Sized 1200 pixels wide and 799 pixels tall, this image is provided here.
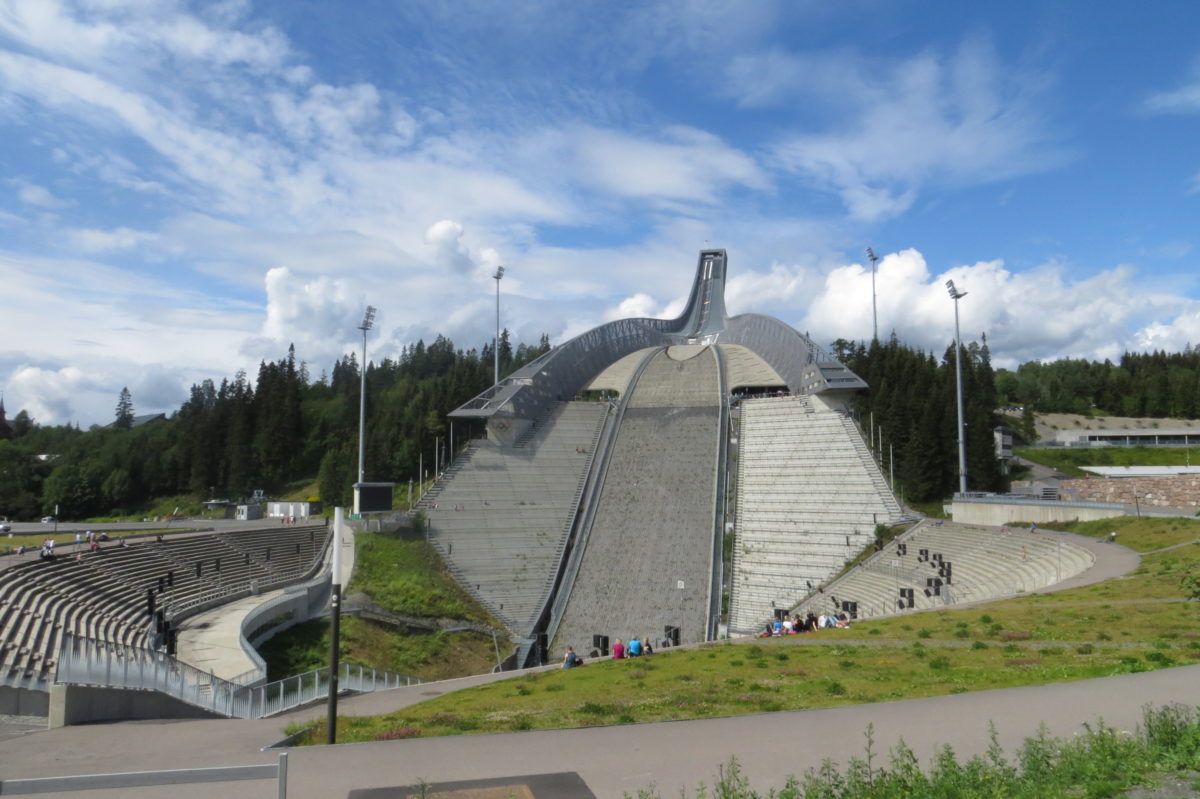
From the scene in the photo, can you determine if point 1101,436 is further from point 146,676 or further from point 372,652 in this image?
point 146,676

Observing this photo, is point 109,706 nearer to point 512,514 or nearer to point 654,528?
point 512,514

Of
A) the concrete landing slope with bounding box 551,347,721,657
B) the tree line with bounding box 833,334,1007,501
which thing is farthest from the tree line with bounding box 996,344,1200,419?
the concrete landing slope with bounding box 551,347,721,657

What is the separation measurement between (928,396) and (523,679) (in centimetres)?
4527

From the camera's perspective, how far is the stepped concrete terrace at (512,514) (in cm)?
3444

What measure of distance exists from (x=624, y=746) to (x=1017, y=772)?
3.28 meters

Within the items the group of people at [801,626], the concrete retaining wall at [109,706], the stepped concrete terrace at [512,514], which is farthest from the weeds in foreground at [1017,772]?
the stepped concrete terrace at [512,514]

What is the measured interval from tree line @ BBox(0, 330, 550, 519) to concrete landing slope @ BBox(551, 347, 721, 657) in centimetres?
1827

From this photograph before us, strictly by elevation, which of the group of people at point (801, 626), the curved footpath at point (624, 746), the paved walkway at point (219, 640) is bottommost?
the paved walkway at point (219, 640)

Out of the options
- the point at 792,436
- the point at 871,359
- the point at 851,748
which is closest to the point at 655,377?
the point at 792,436

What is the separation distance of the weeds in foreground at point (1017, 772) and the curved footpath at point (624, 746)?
1.35 feet

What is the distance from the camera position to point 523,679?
1516cm

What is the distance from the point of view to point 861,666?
1264 cm

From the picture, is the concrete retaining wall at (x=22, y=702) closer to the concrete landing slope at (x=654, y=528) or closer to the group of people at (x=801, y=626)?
the group of people at (x=801, y=626)

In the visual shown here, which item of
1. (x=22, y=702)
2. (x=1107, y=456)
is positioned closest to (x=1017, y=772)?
(x=22, y=702)
